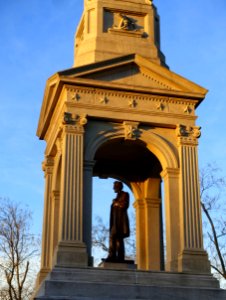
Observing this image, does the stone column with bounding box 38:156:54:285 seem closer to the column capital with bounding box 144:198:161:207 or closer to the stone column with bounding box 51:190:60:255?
the stone column with bounding box 51:190:60:255

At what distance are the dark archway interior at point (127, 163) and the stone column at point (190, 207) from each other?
2.40m

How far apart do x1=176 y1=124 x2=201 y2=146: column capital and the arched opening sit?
1.92m

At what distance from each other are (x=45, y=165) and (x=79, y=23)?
6.37 metres

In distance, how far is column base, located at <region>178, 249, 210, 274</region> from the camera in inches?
805

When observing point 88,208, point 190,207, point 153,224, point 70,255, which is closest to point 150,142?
point 190,207

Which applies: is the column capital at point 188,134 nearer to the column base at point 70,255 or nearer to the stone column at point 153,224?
the stone column at point 153,224

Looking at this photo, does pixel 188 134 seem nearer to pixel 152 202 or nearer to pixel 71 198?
pixel 152 202

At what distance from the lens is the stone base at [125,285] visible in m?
18.7

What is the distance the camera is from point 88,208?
68.5ft

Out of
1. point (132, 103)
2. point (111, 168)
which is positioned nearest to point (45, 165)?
point (111, 168)

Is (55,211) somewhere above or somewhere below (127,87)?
below

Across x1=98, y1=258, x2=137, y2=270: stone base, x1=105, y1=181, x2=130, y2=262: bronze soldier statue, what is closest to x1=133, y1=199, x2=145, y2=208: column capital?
x1=105, y1=181, x2=130, y2=262: bronze soldier statue

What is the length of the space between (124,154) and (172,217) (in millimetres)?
4559

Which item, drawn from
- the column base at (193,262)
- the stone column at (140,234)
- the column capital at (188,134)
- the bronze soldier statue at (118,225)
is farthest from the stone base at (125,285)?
the column capital at (188,134)
